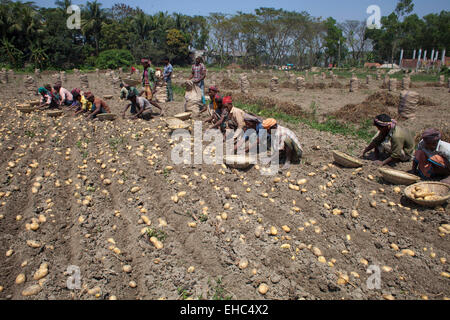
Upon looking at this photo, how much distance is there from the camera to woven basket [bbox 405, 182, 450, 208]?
3499mm

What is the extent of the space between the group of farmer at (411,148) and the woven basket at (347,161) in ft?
1.48

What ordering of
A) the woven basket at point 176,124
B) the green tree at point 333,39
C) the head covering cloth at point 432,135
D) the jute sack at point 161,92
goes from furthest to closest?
the green tree at point 333,39, the jute sack at point 161,92, the woven basket at point 176,124, the head covering cloth at point 432,135

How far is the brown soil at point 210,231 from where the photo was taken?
2.70 metres

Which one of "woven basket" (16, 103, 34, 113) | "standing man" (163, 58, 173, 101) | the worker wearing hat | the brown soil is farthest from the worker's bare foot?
"woven basket" (16, 103, 34, 113)

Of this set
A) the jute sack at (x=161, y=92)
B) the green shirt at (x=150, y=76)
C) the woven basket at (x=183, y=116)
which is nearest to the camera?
the woven basket at (x=183, y=116)

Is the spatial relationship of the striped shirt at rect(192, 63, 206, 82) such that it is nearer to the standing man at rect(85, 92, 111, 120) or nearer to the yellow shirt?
the standing man at rect(85, 92, 111, 120)

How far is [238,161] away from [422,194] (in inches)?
99.2

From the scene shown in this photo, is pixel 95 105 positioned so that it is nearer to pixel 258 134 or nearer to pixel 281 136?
pixel 258 134

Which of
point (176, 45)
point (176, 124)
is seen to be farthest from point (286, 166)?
point (176, 45)

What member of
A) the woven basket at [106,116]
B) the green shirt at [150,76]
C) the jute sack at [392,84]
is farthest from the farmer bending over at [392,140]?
the jute sack at [392,84]

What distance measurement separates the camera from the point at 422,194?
3654 mm

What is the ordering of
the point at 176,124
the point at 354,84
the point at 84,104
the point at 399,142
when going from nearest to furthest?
the point at 399,142, the point at 176,124, the point at 84,104, the point at 354,84

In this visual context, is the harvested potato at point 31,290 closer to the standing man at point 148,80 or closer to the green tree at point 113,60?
the standing man at point 148,80

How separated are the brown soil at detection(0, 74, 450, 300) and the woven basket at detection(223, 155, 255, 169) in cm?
12
